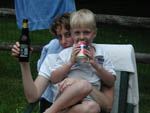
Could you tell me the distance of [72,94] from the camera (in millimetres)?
2717

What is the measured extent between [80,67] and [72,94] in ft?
1.06

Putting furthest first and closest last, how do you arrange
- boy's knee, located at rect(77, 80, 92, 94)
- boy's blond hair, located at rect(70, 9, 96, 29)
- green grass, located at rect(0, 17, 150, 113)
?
green grass, located at rect(0, 17, 150, 113) → boy's blond hair, located at rect(70, 9, 96, 29) → boy's knee, located at rect(77, 80, 92, 94)

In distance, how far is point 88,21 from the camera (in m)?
2.89

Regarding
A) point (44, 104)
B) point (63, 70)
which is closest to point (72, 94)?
point (63, 70)

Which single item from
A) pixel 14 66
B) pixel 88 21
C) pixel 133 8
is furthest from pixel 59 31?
pixel 133 8

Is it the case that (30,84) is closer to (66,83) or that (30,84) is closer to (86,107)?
(66,83)

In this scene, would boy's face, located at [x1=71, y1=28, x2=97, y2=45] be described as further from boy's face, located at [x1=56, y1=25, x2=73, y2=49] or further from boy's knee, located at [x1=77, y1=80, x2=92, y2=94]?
boy's knee, located at [x1=77, y1=80, x2=92, y2=94]

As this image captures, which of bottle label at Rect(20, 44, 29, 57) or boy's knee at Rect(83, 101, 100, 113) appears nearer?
bottle label at Rect(20, 44, 29, 57)

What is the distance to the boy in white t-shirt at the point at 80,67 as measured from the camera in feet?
8.97

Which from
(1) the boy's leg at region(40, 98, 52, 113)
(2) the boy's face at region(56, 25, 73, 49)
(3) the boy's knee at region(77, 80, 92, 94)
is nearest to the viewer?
(3) the boy's knee at region(77, 80, 92, 94)

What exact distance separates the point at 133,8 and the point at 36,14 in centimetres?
1140

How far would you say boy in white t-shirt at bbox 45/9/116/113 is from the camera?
8.97ft

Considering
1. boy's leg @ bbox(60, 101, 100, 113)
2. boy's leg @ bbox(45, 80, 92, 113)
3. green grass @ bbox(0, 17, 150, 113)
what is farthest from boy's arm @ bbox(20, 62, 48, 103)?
green grass @ bbox(0, 17, 150, 113)

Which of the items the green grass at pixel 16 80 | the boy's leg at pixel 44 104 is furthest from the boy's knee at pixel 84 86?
the green grass at pixel 16 80
